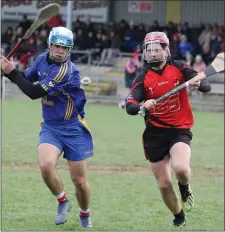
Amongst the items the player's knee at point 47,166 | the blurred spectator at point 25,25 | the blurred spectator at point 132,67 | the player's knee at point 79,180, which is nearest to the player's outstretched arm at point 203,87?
the player's knee at point 79,180

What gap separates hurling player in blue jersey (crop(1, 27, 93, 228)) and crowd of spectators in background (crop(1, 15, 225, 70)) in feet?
67.6

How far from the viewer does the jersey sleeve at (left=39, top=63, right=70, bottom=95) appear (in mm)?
7555

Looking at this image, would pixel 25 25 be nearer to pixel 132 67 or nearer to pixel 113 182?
pixel 132 67

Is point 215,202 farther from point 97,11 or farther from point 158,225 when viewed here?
point 97,11

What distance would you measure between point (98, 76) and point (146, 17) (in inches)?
259

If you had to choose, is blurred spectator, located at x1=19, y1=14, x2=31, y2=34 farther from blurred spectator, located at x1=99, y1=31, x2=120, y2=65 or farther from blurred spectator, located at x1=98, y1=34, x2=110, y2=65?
blurred spectator, located at x1=99, y1=31, x2=120, y2=65

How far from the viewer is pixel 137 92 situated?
7.82 m

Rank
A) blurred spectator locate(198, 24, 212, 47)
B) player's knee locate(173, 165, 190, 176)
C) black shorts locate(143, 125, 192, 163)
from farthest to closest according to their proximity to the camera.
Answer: blurred spectator locate(198, 24, 212, 47) < black shorts locate(143, 125, 192, 163) < player's knee locate(173, 165, 190, 176)

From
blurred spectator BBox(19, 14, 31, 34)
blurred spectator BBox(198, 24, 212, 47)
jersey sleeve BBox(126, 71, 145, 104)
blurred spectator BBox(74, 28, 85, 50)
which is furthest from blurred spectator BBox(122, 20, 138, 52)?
jersey sleeve BBox(126, 71, 145, 104)

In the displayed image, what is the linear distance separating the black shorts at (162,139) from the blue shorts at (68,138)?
701mm

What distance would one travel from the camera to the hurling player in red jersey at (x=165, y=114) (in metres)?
7.79

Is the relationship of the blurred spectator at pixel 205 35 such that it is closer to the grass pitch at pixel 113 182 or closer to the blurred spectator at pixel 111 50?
the blurred spectator at pixel 111 50

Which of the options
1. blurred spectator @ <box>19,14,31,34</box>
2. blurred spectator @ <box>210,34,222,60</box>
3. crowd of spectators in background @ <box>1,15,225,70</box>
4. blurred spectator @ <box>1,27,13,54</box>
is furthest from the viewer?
blurred spectator @ <box>19,14,31,34</box>

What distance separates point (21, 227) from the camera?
7.78 metres
